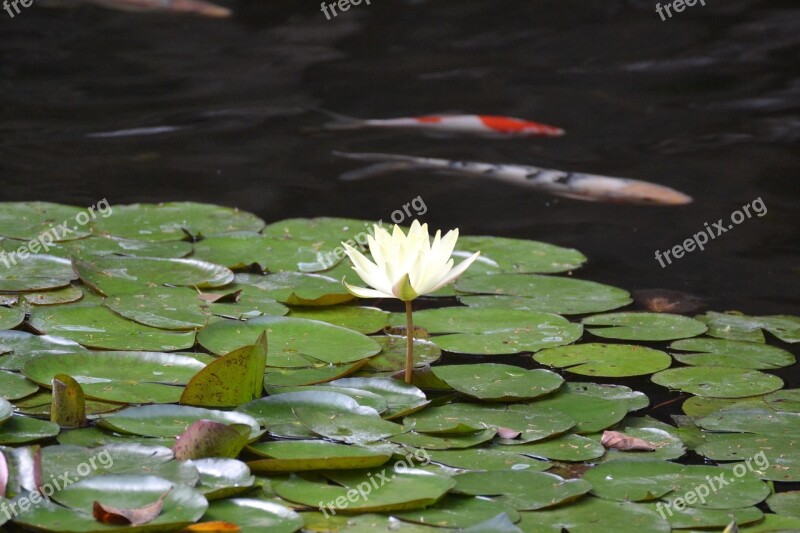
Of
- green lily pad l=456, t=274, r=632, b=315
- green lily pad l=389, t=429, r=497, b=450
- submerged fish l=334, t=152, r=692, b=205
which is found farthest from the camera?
submerged fish l=334, t=152, r=692, b=205

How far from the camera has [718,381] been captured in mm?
1907

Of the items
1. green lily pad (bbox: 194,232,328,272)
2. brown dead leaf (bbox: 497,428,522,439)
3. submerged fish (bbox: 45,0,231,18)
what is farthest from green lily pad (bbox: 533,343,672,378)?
submerged fish (bbox: 45,0,231,18)

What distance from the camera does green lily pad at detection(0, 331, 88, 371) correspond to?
5.82 ft

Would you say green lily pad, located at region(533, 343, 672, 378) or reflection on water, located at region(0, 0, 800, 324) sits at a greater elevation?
reflection on water, located at region(0, 0, 800, 324)

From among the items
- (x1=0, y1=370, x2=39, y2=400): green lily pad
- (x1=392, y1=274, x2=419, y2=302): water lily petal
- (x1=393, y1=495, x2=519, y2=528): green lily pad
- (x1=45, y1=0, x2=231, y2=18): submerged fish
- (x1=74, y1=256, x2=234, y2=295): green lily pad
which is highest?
(x1=45, y1=0, x2=231, y2=18): submerged fish

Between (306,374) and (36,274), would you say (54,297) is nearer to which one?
(36,274)

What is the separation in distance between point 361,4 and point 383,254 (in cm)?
445

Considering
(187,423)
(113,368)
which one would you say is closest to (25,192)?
(113,368)

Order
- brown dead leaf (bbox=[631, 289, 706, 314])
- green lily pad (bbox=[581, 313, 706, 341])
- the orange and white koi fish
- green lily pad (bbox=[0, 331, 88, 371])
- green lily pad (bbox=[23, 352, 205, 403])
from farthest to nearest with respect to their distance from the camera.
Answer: the orange and white koi fish < brown dead leaf (bbox=[631, 289, 706, 314]) < green lily pad (bbox=[581, 313, 706, 341]) < green lily pad (bbox=[0, 331, 88, 371]) < green lily pad (bbox=[23, 352, 205, 403])

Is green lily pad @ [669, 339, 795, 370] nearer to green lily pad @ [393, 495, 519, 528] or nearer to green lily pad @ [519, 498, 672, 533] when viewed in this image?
green lily pad @ [519, 498, 672, 533]

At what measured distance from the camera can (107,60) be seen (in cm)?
502

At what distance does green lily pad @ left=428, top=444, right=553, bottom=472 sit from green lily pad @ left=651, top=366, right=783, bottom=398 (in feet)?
1.52

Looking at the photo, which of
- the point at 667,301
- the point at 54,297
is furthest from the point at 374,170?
the point at 54,297

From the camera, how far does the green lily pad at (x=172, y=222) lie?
2586mm
